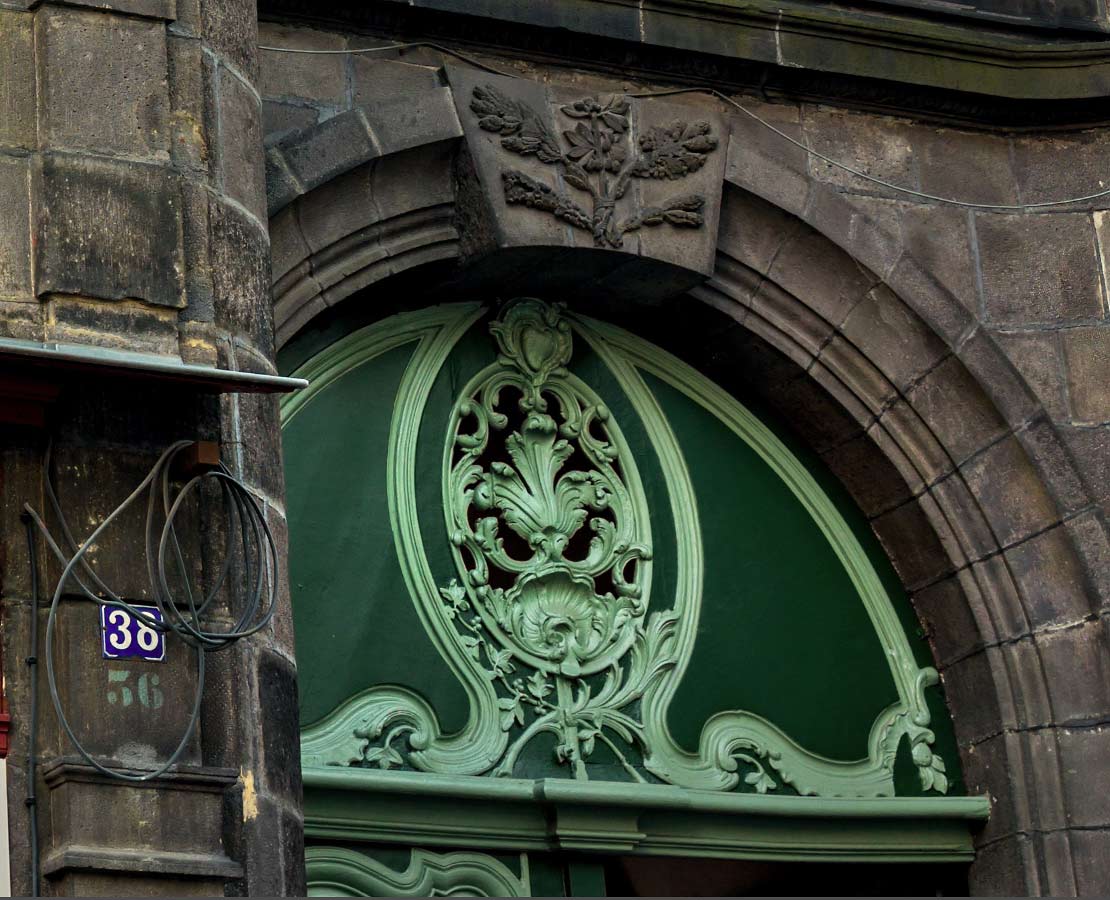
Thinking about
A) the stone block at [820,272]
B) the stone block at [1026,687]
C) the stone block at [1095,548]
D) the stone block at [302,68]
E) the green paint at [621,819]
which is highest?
the stone block at [302,68]

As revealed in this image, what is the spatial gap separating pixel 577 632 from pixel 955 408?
1.61 meters

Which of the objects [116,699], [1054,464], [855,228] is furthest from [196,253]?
[1054,464]

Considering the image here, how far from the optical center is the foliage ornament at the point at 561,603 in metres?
7.61

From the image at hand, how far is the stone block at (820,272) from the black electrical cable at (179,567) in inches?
114

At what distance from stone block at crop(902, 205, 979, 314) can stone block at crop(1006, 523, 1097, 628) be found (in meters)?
0.88

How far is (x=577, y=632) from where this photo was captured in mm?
7836

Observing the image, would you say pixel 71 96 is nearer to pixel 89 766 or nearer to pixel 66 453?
pixel 66 453

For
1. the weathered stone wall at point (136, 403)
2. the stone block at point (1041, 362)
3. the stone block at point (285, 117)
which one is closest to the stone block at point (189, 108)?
the weathered stone wall at point (136, 403)

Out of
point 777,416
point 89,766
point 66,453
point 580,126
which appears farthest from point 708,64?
Result: point 89,766

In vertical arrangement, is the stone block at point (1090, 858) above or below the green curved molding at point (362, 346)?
below

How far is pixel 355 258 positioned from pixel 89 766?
2.62 m

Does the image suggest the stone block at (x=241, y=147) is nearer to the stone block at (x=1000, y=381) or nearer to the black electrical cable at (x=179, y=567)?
Result: the black electrical cable at (x=179, y=567)

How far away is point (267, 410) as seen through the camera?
6.31 m

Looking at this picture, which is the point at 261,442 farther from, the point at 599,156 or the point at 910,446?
the point at 910,446
